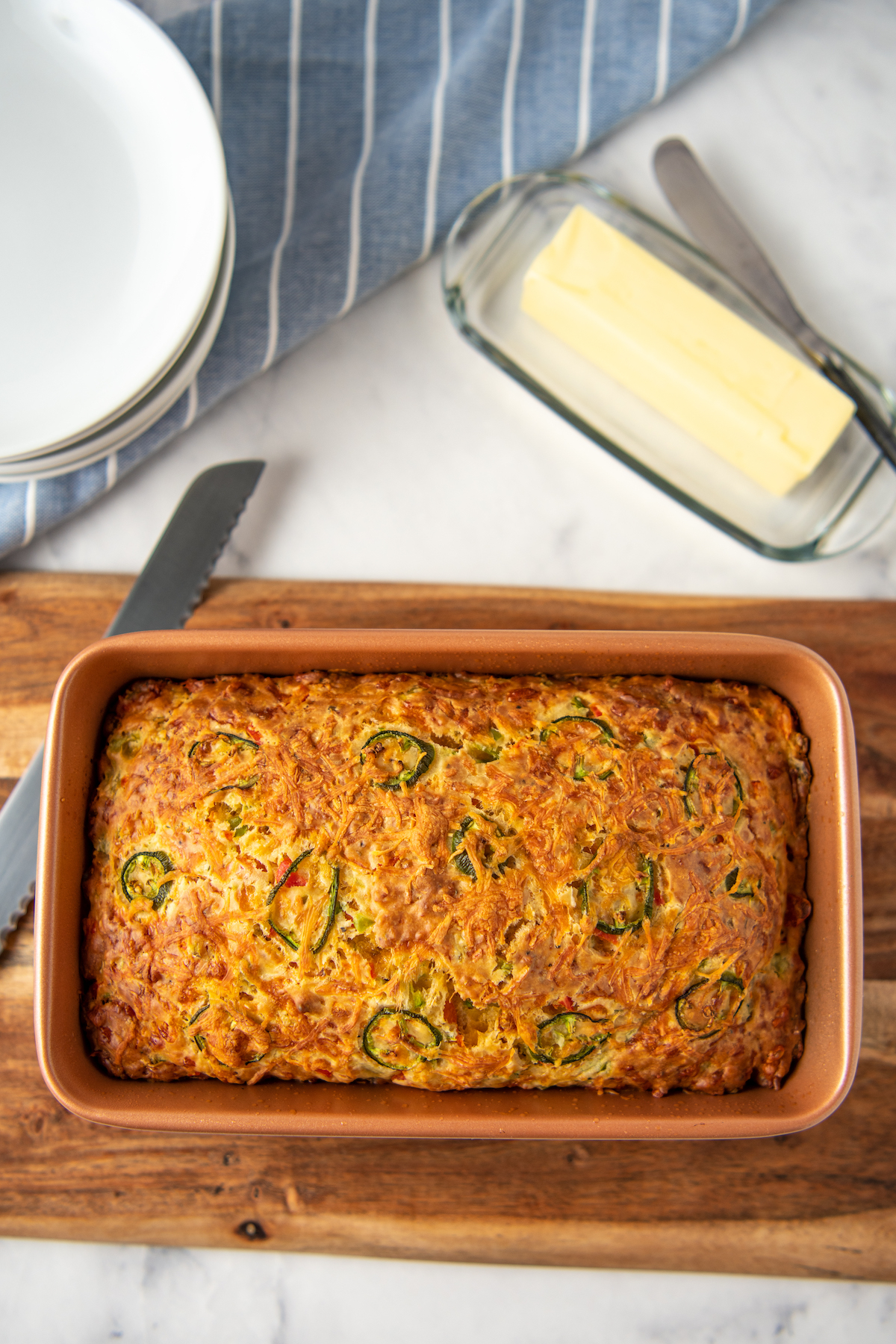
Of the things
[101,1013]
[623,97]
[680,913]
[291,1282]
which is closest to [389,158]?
[623,97]

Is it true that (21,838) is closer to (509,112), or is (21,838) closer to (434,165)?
(434,165)

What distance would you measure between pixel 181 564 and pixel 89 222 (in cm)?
76

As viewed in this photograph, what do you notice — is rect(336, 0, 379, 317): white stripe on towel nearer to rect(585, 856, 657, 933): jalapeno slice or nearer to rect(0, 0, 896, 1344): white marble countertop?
rect(0, 0, 896, 1344): white marble countertop

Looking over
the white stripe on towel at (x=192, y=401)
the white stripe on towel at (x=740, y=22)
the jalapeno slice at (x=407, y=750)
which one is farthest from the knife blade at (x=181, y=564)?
the white stripe on towel at (x=740, y=22)

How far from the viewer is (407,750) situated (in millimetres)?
1725

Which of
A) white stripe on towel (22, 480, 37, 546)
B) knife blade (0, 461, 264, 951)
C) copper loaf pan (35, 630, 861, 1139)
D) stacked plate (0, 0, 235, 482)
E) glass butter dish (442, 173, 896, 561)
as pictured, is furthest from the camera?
glass butter dish (442, 173, 896, 561)

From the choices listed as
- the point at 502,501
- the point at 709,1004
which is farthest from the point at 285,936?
the point at 502,501

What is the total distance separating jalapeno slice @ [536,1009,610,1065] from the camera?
5.50ft

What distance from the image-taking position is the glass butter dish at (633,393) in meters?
2.25

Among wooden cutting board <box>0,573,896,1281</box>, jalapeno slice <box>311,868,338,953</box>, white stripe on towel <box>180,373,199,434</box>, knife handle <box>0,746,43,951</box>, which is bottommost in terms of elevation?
wooden cutting board <box>0,573,896,1281</box>

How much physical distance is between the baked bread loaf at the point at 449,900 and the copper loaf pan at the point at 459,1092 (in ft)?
0.13

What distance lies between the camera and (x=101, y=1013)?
1.73 m

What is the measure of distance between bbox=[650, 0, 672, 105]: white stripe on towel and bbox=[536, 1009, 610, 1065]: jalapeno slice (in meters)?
2.18

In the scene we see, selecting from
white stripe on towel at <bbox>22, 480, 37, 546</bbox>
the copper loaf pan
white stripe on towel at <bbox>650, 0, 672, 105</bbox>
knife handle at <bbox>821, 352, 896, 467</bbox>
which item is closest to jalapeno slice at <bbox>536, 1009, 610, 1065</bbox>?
the copper loaf pan
